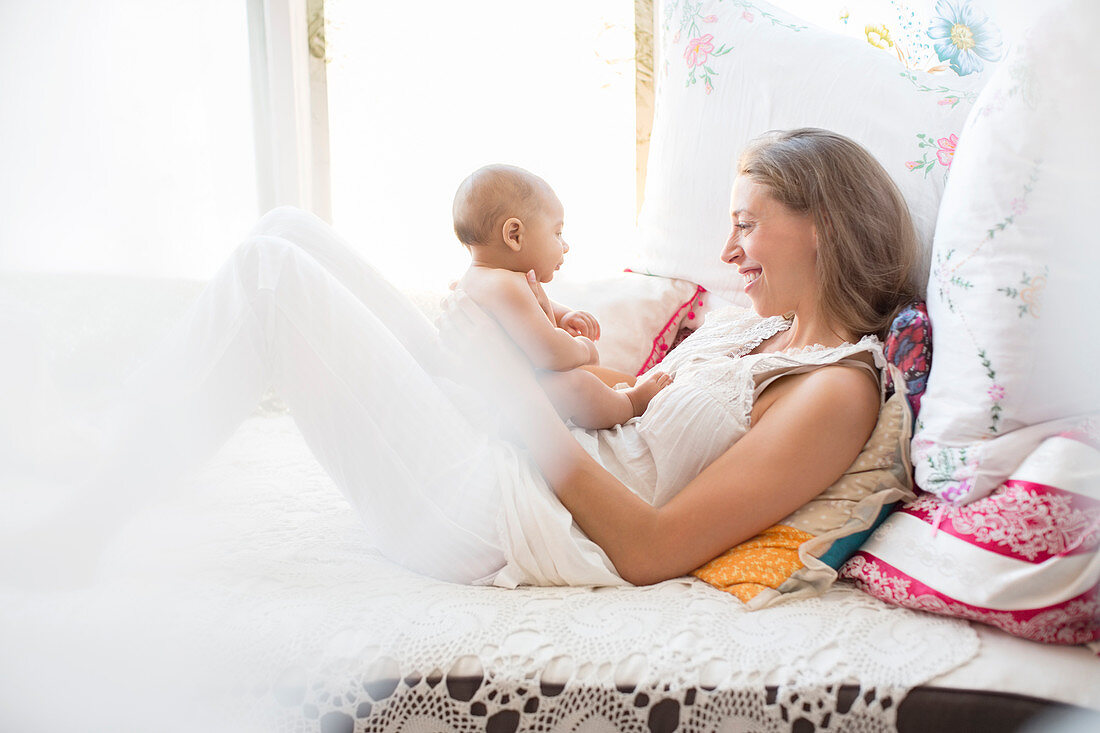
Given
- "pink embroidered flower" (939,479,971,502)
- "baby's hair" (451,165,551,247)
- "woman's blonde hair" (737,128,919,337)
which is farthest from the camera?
"baby's hair" (451,165,551,247)

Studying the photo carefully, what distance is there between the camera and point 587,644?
0.87 meters

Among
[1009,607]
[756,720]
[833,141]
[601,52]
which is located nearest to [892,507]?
[1009,607]

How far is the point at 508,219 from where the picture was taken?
1.28 m

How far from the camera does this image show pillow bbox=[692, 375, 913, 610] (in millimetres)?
984

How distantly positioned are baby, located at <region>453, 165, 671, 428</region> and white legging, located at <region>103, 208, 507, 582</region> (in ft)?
0.57

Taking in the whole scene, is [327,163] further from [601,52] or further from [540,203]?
[540,203]

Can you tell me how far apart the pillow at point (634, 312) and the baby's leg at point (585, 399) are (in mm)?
313

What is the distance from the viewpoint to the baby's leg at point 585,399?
1.22 meters

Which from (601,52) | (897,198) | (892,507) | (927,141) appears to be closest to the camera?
(892,507)

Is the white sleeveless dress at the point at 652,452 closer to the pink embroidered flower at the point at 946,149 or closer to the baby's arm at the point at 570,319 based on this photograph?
the baby's arm at the point at 570,319

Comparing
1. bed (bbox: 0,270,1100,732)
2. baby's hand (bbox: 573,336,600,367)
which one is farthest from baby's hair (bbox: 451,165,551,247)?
bed (bbox: 0,270,1100,732)

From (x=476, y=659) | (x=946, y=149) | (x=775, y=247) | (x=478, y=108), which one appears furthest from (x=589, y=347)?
(x=478, y=108)

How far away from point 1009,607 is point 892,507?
0.22 metres

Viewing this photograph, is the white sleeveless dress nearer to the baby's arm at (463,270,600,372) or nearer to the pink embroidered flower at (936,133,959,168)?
the baby's arm at (463,270,600,372)
